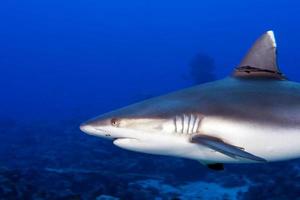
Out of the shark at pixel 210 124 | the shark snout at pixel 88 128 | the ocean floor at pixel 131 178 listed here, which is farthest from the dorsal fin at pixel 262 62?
the ocean floor at pixel 131 178

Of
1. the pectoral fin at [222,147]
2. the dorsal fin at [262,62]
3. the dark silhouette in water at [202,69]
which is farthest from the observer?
the dark silhouette in water at [202,69]

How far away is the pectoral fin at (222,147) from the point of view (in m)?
3.17

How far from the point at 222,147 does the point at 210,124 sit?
406 mm

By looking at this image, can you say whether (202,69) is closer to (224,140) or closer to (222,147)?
(224,140)

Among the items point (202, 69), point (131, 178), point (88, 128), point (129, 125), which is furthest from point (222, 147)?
point (202, 69)

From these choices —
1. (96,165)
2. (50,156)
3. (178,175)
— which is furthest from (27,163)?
(178,175)

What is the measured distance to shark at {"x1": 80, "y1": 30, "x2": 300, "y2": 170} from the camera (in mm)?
3543

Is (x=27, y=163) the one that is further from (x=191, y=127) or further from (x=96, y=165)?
(x=191, y=127)

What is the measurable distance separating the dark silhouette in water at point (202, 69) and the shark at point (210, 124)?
32.5 meters

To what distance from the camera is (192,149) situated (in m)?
3.65

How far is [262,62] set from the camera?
15.5 ft

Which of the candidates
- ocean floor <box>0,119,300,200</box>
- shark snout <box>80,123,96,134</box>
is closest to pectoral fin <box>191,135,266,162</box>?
shark snout <box>80,123,96,134</box>

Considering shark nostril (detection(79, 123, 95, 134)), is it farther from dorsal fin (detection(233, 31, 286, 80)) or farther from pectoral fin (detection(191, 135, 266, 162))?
dorsal fin (detection(233, 31, 286, 80))

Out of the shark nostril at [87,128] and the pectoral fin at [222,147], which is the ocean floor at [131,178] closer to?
the shark nostril at [87,128]
